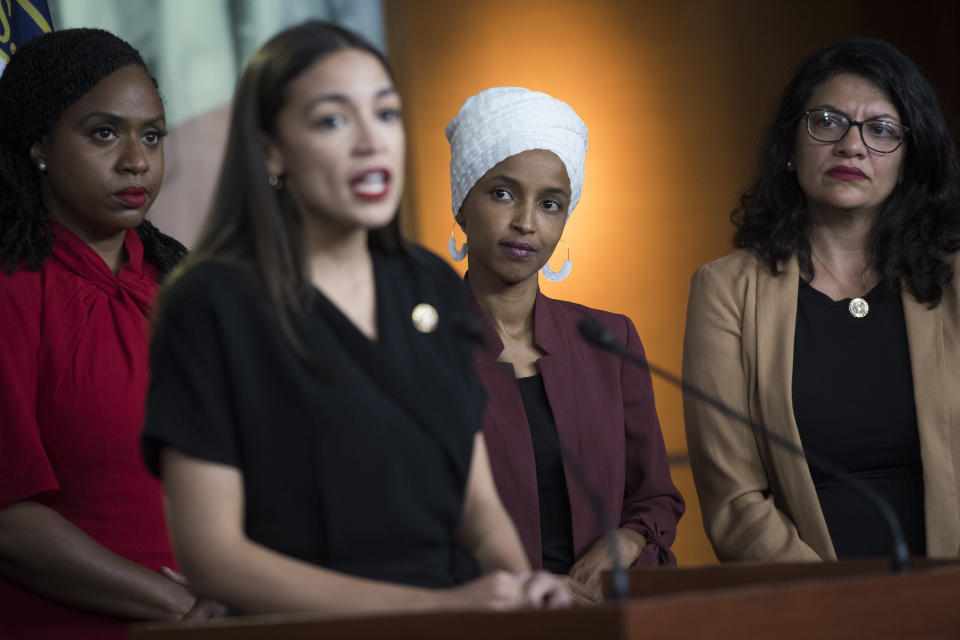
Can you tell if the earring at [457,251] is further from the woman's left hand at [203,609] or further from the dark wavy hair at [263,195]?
the dark wavy hair at [263,195]

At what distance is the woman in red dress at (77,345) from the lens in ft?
7.01

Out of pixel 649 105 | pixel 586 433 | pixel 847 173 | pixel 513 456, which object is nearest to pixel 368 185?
pixel 513 456

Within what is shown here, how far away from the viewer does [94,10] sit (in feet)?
13.2

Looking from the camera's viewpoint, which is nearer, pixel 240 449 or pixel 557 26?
pixel 240 449

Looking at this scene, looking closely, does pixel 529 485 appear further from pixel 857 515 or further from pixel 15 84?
pixel 15 84

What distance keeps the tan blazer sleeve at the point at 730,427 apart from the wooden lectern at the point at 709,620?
3.58ft

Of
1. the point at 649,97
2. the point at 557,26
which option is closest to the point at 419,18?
the point at 557,26

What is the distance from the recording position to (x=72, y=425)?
7.25ft

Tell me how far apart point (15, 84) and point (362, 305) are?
1230 mm

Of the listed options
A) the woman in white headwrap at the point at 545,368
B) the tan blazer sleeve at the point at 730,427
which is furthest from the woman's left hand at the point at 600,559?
the tan blazer sleeve at the point at 730,427

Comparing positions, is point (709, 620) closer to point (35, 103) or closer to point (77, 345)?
point (77, 345)

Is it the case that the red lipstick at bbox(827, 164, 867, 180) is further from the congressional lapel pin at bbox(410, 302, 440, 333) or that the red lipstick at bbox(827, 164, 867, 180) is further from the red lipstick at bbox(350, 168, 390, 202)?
the red lipstick at bbox(350, 168, 390, 202)

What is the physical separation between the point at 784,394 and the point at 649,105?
7.31 ft

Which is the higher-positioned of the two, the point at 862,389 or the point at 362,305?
the point at 362,305
